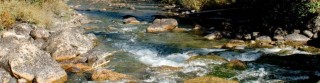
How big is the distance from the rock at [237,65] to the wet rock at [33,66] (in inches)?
286

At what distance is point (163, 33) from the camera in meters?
29.7

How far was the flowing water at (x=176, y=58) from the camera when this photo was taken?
17609 millimetres

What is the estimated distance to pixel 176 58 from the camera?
21188mm

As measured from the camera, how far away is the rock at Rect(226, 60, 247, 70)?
18.9m

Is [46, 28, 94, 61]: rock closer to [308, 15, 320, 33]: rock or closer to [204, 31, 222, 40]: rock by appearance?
[204, 31, 222, 40]: rock

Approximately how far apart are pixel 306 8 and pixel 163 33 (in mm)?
9677

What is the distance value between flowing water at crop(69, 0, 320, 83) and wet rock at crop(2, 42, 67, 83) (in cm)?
302

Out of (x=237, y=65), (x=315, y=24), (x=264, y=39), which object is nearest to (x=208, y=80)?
(x=237, y=65)

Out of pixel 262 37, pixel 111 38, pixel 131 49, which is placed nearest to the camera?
pixel 131 49

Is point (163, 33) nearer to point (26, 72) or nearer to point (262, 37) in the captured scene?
point (262, 37)

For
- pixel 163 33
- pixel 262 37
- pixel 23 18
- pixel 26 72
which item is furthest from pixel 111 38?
pixel 26 72

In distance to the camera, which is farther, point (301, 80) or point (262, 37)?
point (262, 37)

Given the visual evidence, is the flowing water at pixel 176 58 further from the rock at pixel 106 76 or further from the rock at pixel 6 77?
the rock at pixel 6 77

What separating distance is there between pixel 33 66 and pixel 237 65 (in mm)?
8799
